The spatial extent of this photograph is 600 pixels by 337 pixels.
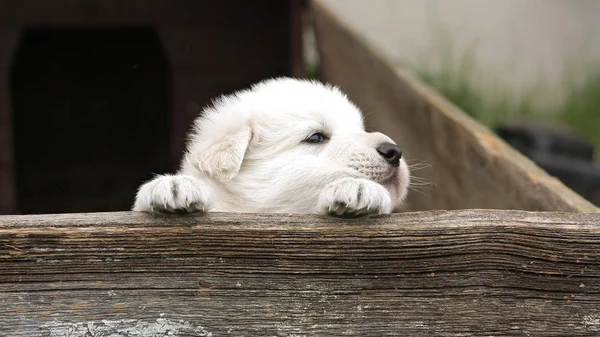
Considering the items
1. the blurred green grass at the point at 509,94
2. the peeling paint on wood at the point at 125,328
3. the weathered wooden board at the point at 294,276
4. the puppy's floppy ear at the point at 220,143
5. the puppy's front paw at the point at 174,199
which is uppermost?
the blurred green grass at the point at 509,94

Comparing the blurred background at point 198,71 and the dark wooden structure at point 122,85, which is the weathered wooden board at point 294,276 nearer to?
the blurred background at point 198,71

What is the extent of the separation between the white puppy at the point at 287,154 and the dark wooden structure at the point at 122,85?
9.74 feet

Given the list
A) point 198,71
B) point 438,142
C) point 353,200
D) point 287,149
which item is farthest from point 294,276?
point 198,71

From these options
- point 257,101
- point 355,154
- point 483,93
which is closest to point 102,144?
point 483,93

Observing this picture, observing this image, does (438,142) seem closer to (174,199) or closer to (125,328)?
(174,199)

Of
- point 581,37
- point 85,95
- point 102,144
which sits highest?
point 581,37

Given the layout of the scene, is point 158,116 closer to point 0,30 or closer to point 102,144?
point 102,144

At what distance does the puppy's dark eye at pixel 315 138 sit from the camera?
308 centimetres

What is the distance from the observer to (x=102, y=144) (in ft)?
26.0

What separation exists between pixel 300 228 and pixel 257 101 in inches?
54.8

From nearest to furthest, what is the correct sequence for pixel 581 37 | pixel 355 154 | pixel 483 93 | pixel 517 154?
pixel 355 154 → pixel 517 154 → pixel 483 93 → pixel 581 37

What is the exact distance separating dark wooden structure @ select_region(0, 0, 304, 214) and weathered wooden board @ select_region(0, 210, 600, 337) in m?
4.32

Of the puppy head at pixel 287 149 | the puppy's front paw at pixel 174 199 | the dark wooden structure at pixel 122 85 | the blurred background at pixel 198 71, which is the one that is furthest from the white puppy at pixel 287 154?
the dark wooden structure at pixel 122 85

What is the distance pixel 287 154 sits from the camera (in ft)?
9.96
